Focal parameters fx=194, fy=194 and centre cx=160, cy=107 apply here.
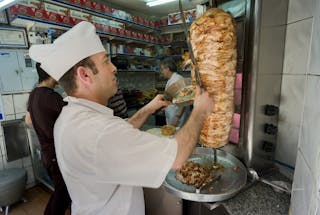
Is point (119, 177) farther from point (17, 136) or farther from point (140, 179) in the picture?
point (17, 136)

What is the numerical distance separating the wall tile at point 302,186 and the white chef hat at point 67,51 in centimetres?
87

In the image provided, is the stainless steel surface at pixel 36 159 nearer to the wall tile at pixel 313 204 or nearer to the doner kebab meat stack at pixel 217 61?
the doner kebab meat stack at pixel 217 61

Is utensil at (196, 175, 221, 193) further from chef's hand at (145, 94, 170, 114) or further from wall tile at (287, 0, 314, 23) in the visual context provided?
wall tile at (287, 0, 314, 23)

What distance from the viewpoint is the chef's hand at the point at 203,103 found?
78 cm

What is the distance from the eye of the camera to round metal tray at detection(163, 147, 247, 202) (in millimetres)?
815

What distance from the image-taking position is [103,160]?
66 cm

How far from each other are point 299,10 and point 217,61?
522 millimetres

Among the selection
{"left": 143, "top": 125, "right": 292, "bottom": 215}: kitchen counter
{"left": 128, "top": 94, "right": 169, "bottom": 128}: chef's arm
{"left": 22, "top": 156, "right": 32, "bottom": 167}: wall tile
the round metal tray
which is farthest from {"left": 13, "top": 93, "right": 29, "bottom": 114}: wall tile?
{"left": 143, "top": 125, "right": 292, "bottom": 215}: kitchen counter

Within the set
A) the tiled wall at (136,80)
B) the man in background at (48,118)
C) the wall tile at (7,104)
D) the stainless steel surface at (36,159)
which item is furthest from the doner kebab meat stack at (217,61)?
the tiled wall at (136,80)

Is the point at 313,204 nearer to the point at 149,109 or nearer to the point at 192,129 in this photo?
the point at 192,129

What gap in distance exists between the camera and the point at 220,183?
92cm

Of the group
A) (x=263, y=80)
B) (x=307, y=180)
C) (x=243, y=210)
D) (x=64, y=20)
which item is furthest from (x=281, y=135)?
(x=64, y=20)

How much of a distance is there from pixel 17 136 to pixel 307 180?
3.05 m

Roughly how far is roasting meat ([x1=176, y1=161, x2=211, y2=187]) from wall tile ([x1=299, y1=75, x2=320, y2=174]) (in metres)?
0.48
